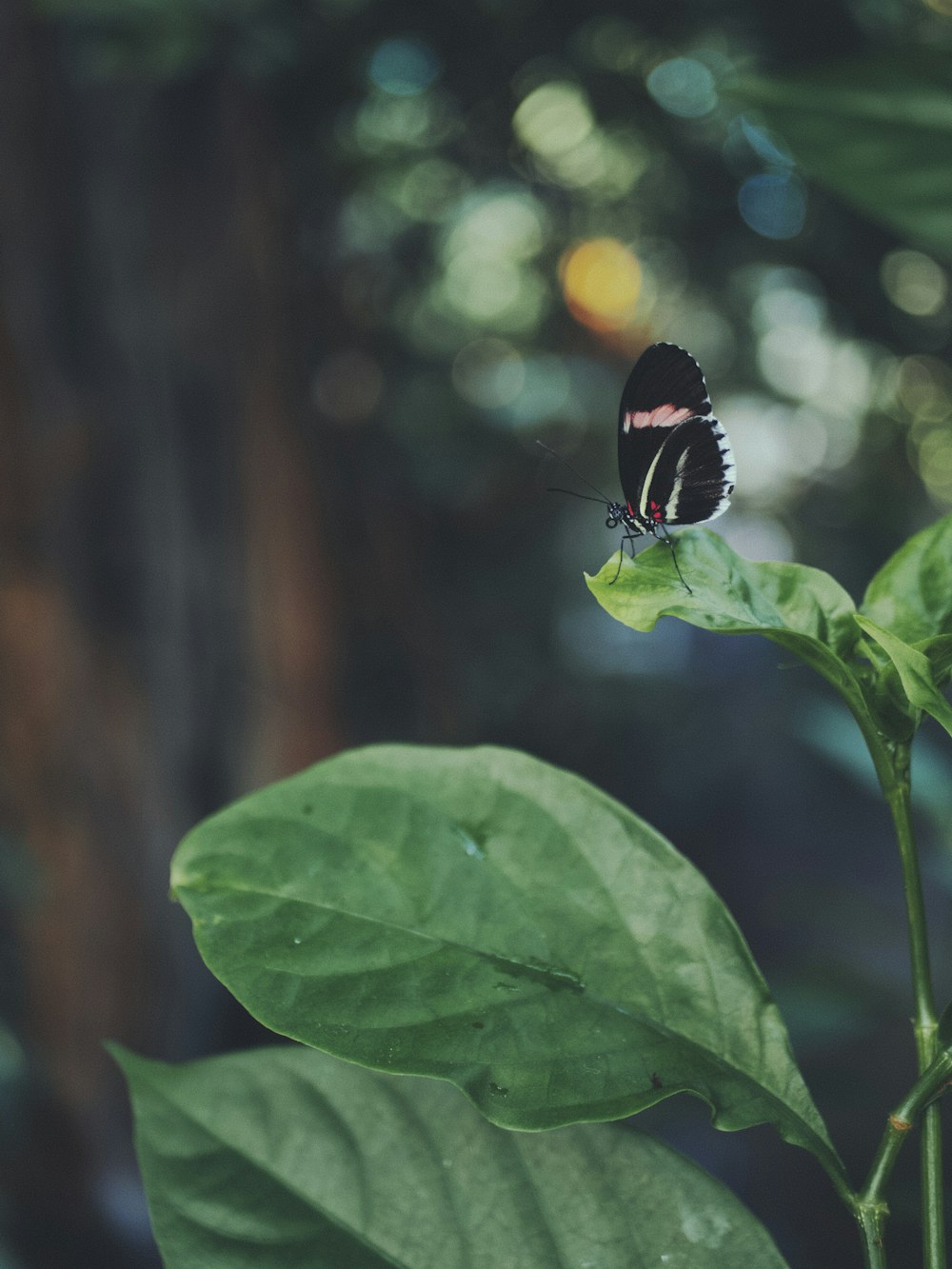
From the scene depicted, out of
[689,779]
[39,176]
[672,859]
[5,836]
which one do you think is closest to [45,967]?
[5,836]

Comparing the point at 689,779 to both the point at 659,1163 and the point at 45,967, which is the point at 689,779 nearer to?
the point at 45,967

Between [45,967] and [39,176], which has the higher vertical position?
[39,176]

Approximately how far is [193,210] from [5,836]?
1.43 meters

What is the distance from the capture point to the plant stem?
316 mm

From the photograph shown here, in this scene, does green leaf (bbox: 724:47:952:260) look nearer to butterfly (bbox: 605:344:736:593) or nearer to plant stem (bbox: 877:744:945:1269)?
butterfly (bbox: 605:344:736:593)

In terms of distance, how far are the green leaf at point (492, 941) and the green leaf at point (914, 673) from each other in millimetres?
125

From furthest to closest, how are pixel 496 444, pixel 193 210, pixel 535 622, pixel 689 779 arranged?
pixel 689 779, pixel 535 622, pixel 496 444, pixel 193 210

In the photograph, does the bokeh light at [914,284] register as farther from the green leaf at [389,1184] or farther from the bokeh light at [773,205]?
the green leaf at [389,1184]

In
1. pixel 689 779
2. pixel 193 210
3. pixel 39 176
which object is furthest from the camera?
pixel 689 779

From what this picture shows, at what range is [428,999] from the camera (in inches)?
14.2

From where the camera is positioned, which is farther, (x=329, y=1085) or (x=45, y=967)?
(x=45, y=967)

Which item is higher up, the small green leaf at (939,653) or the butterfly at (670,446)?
the butterfly at (670,446)

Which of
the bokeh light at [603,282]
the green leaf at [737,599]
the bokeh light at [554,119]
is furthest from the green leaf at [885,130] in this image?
the bokeh light at [603,282]

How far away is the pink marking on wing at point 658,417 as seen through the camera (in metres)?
0.52
